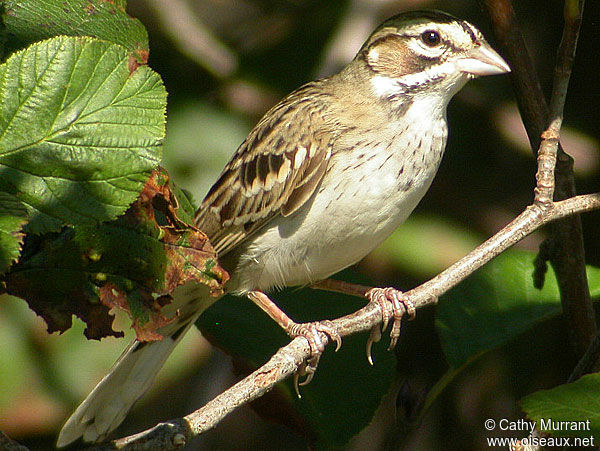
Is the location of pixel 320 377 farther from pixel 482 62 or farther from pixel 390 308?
pixel 482 62

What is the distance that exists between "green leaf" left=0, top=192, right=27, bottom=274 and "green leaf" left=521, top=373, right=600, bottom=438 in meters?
1.15

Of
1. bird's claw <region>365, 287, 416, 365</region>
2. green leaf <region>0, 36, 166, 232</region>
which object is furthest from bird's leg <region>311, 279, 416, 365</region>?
green leaf <region>0, 36, 166, 232</region>

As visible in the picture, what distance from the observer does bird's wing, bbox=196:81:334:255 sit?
2.61 meters

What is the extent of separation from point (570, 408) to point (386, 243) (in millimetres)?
1962

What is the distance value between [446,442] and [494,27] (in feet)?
7.65

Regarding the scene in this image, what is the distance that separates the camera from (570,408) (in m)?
1.75

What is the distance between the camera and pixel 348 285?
3.04 metres

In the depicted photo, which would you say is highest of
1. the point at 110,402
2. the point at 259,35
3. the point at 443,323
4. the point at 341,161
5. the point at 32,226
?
the point at 259,35

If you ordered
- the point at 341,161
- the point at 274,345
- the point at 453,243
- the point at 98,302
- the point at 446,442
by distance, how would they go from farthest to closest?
the point at 446,442
the point at 453,243
the point at 274,345
the point at 341,161
the point at 98,302

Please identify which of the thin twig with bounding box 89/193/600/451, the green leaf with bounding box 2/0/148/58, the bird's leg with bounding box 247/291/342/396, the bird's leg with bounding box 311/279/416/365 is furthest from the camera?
the bird's leg with bounding box 311/279/416/365

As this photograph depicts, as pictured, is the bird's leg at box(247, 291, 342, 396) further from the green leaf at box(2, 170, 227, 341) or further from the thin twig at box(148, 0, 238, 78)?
the thin twig at box(148, 0, 238, 78)

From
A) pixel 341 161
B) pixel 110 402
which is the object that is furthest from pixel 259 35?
pixel 110 402

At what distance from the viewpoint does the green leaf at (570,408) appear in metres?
1.71

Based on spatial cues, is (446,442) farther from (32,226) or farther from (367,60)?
(32,226)
